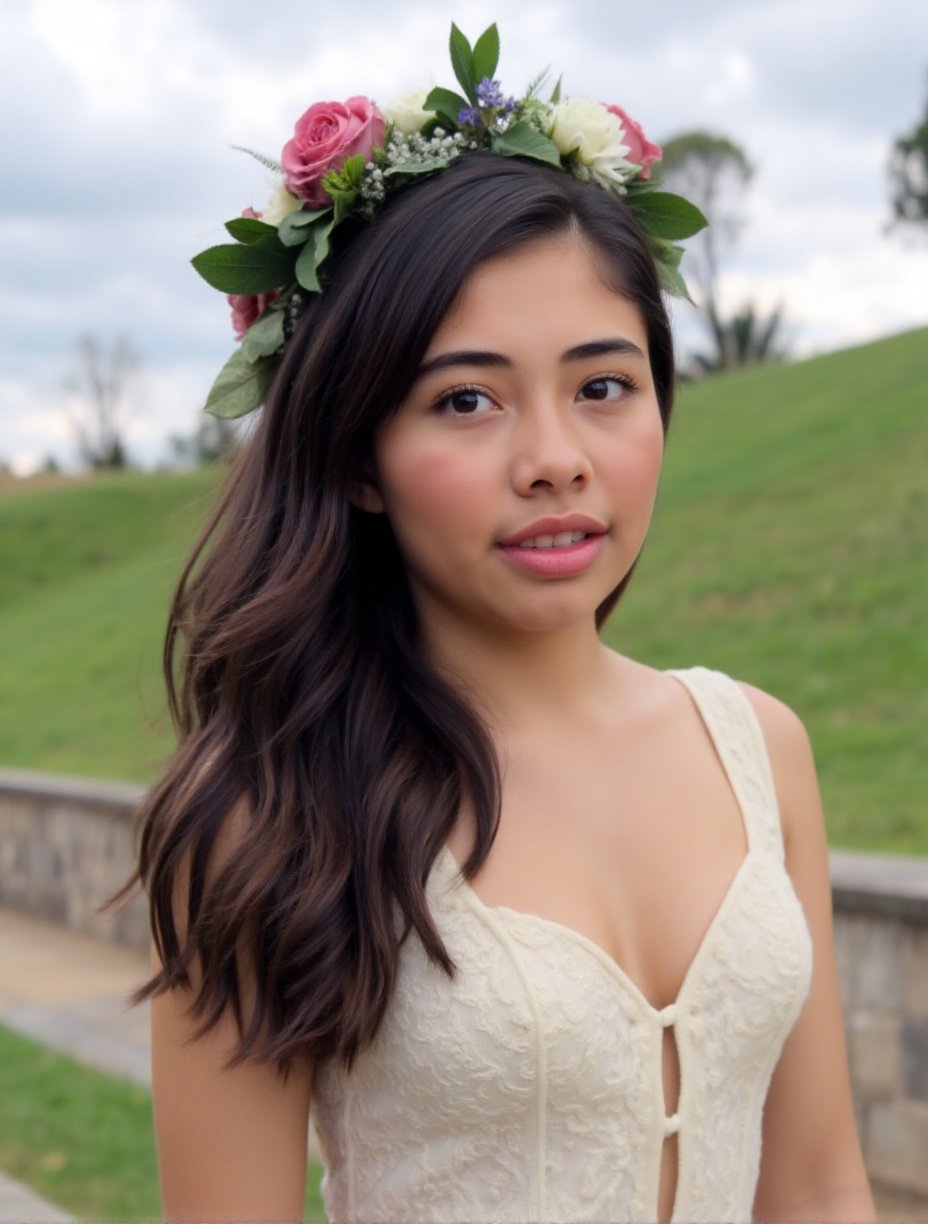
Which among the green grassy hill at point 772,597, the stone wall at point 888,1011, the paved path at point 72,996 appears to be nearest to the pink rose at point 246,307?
the green grassy hill at point 772,597

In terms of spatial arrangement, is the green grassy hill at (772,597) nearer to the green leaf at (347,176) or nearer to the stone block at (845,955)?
the green leaf at (347,176)

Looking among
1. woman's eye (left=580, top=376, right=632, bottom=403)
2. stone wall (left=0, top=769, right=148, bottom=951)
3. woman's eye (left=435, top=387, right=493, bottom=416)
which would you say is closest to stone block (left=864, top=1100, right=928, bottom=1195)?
woman's eye (left=580, top=376, right=632, bottom=403)

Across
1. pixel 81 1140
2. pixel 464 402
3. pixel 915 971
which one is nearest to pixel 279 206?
pixel 464 402

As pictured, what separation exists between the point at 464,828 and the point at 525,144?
93cm

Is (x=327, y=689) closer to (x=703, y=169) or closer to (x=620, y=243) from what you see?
(x=620, y=243)

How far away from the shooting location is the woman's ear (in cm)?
202

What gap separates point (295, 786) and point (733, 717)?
0.71 metres

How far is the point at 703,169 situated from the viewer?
5544cm

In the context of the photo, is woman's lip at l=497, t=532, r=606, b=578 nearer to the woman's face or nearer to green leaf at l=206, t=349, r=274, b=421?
the woman's face

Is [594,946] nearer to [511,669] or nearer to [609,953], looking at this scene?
[609,953]

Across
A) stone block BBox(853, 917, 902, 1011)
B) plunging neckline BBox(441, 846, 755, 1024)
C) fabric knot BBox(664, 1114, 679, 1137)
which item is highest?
plunging neckline BBox(441, 846, 755, 1024)

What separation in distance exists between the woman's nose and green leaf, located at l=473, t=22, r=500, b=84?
0.60 meters

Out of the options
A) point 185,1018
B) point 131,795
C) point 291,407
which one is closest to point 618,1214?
point 185,1018

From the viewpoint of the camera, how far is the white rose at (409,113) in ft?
6.94
